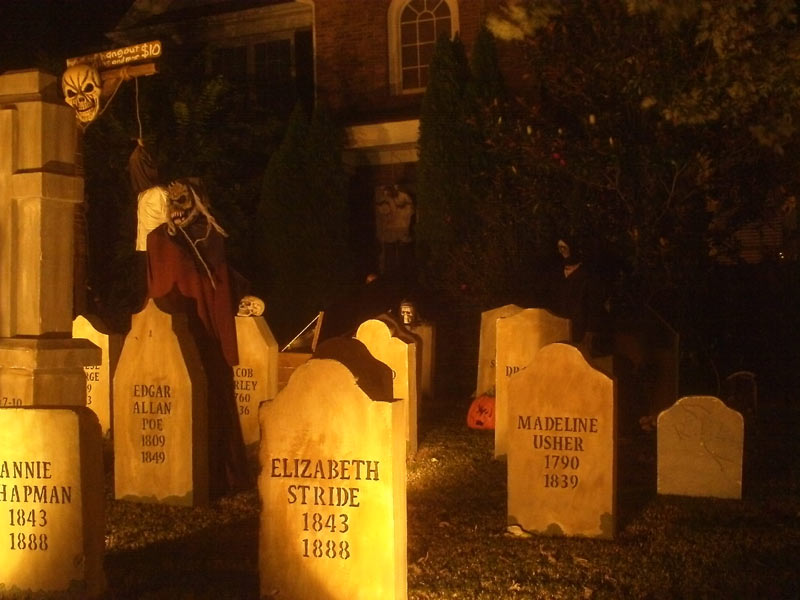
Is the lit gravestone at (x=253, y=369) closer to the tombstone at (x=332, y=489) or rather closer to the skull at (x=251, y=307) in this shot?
the skull at (x=251, y=307)

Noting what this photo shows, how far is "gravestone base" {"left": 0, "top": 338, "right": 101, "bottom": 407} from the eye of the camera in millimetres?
6383

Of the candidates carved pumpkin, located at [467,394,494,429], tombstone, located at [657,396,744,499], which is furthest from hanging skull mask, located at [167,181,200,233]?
carved pumpkin, located at [467,394,494,429]

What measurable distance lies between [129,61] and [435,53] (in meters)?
8.06

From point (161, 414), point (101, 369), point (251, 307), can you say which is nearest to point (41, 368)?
point (161, 414)

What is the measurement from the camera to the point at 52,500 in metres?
5.78

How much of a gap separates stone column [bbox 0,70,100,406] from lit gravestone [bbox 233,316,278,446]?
390 cm

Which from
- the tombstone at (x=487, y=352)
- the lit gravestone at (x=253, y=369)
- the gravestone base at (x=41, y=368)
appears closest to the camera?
the gravestone base at (x=41, y=368)

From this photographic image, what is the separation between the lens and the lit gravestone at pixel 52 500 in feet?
18.7

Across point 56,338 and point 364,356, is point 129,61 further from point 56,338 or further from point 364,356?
point 364,356

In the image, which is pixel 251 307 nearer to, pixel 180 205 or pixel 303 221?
pixel 180 205

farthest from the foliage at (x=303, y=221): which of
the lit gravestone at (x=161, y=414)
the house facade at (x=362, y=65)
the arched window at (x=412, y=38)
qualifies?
the lit gravestone at (x=161, y=414)

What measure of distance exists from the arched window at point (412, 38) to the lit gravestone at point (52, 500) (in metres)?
Answer: 14.9

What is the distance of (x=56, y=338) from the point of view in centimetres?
653

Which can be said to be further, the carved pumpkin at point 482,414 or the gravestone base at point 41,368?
the carved pumpkin at point 482,414
